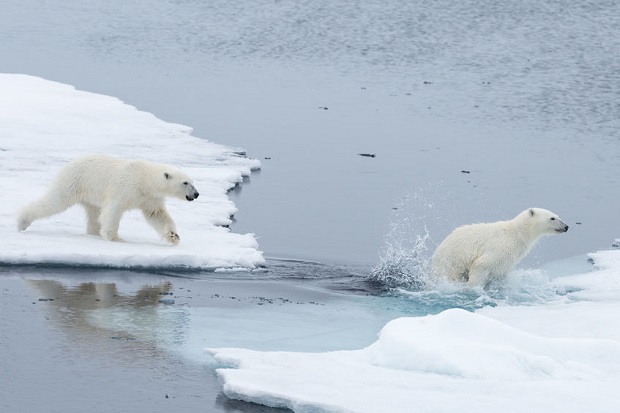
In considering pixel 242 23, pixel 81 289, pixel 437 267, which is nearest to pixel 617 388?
pixel 437 267

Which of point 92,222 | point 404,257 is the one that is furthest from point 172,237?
point 404,257

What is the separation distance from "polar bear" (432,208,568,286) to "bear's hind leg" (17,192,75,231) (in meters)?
3.59

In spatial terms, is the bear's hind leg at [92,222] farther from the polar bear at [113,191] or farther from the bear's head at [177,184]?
the bear's head at [177,184]

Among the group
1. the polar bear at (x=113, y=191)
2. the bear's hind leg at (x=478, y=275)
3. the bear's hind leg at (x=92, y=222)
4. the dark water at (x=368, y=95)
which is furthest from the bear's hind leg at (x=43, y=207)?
the bear's hind leg at (x=478, y=275)

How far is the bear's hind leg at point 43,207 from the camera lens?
422 inches

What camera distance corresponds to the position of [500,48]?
86.5 feet

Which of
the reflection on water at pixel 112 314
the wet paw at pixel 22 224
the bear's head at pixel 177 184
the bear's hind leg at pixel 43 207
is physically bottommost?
the reflection on water at pixel 112 314

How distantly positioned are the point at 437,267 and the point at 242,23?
779 inches

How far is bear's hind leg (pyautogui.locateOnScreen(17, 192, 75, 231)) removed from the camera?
35.1ft

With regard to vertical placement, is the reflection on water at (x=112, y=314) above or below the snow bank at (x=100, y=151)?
below

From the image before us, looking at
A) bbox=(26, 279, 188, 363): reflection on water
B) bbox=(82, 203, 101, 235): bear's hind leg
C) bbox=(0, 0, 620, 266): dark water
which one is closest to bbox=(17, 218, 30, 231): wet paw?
bbox=(82, 203, 101, 235): bear's hind leg

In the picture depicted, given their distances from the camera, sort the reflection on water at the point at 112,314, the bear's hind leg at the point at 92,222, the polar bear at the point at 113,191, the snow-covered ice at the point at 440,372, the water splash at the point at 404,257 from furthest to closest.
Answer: the bear's hind leg at the point at 92,222 → the polar bear at the point at 113,191 → the water splash at the point at 404,257 → the reflection on water at the point at 112,314 → the snow-covered ice at the point at 440,372

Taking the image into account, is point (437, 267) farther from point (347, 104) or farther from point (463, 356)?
point (347, 104)

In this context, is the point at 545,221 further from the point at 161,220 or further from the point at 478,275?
the point at 161,220
